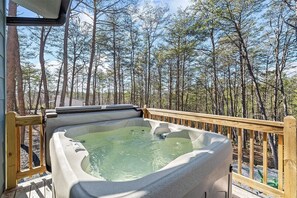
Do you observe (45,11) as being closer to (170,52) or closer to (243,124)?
(243,124)

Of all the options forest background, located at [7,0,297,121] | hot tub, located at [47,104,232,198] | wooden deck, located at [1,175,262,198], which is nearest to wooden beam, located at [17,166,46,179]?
wooden deck, located at [1,175,262,198]

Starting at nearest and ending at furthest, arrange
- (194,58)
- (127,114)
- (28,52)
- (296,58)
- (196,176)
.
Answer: (196,176) < (127,114) < (296,58) < (28,52) < (194,58)

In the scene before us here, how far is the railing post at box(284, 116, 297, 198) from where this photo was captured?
1653 millimetres

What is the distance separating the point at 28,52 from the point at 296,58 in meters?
12.0

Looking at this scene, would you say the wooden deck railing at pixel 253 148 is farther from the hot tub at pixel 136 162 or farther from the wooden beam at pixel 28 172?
the hot tub at pixel 136 162

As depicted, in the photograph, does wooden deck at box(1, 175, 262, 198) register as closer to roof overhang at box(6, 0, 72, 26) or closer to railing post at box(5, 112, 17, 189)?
railing post at box(5, 112, 17, 189)

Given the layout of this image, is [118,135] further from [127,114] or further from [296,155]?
[296,155]

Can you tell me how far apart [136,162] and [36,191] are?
1.24m

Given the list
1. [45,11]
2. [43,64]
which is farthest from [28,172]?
[43,64]

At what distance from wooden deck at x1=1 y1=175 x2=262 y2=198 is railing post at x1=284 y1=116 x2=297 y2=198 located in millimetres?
375

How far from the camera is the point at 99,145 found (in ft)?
7.61

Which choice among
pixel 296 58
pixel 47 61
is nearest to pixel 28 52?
pixel 47 61

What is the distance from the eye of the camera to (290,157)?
5.52ft

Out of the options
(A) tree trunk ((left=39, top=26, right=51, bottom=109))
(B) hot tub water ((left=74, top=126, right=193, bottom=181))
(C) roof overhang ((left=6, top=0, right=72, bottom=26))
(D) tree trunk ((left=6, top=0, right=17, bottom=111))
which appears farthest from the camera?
(A) tree trunk ((left=39, top=26, right=51, bottom=109))
